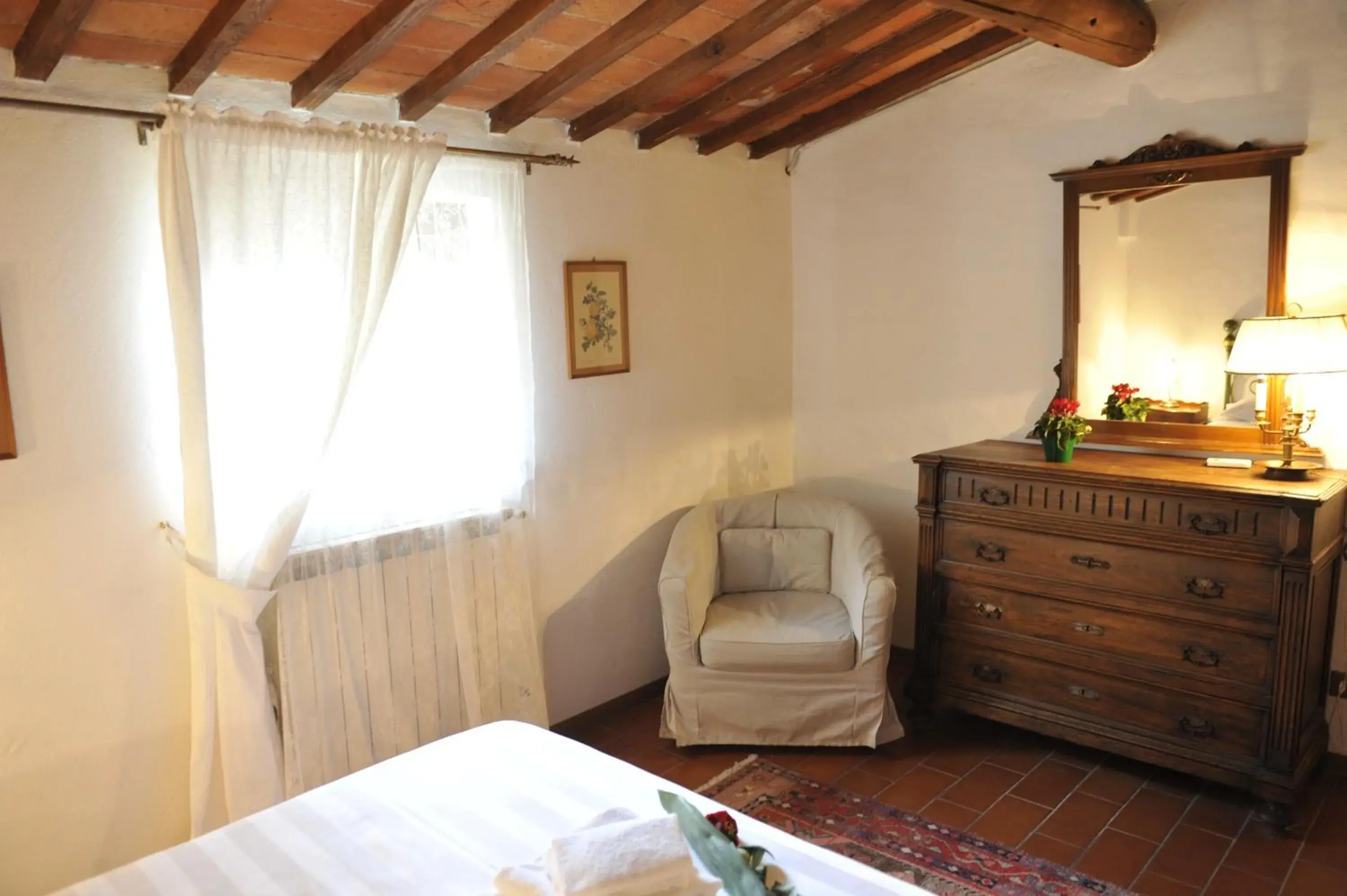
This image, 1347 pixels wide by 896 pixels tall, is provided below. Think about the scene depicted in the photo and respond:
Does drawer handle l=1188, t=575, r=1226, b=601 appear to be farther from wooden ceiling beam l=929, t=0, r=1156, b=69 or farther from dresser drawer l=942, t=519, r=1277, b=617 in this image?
wooden ceiling beam l=929, t=0, r=1156, b=69

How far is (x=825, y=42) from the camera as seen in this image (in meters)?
3.11

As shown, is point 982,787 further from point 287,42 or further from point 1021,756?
point 287,42

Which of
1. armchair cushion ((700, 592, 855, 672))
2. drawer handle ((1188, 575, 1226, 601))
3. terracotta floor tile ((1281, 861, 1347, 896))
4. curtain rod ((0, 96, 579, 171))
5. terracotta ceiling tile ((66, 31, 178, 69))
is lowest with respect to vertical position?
terracotta floor tile ((1281, 861, 1347, 896))

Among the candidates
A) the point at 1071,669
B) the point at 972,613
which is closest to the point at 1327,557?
the point at 1071,669

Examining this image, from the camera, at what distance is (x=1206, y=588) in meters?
2.96

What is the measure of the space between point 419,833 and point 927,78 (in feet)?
10.4

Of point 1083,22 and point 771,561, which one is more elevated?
point 1083,22

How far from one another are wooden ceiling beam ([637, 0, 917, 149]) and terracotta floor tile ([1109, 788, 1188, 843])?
2.51 metres

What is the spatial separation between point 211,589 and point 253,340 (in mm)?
678

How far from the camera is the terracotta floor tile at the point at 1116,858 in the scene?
271cm

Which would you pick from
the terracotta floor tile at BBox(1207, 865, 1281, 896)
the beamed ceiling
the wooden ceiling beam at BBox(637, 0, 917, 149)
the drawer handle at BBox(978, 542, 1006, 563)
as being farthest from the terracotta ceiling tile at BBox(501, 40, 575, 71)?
the terracotta floor tile at BBox(1207, 865, 1281, 896)

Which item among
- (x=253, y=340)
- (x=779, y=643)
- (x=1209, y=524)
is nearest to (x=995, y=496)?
(x=1209, y=524)

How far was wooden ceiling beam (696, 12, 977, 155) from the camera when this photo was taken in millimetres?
3213

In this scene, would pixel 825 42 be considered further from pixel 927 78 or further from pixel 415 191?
pixel 415 191
